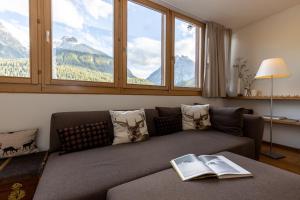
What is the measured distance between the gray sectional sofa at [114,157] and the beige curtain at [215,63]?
1.07 metres

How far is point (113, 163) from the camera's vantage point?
1232 mm

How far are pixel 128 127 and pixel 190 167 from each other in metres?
0.87

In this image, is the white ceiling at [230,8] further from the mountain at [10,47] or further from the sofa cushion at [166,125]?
the mountain at [10,47]

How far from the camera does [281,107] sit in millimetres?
2879

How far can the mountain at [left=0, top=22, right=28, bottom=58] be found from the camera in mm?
1597

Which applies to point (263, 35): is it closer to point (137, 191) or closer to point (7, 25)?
point (137, 191)

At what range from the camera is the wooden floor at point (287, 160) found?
208cm

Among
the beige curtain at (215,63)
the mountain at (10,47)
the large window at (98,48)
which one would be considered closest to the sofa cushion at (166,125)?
the large window at (98,48)

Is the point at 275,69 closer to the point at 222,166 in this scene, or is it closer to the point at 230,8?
the point at 230,8

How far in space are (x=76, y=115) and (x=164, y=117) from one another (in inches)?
42.4

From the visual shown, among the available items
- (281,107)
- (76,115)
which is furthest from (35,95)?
(281,107)

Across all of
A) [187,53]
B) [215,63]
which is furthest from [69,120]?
[215,63]

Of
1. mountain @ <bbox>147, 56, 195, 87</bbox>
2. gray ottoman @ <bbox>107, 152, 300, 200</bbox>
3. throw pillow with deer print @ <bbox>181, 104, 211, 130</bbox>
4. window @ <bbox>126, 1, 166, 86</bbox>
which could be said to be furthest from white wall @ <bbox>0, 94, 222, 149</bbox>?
gray ottoman @ <bbox>107, 152, 300, 200</bbox>

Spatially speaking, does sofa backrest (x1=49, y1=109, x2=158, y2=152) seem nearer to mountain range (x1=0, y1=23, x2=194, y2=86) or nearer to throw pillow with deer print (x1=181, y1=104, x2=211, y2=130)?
A: mountain range (x1=0, y1=23, x2=194, y2=86)
